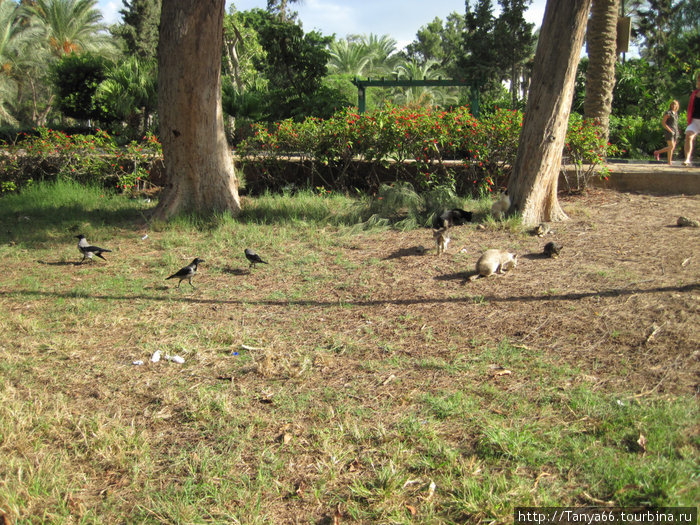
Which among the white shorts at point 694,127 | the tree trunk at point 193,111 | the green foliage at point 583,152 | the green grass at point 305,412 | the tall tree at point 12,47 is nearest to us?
the green grass at point 305,412

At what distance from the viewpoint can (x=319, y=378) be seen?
394 cm

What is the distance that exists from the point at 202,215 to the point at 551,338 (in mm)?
5809

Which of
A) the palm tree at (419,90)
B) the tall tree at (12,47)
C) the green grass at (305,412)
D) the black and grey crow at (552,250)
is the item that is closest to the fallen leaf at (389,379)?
the green grass at (305,412)

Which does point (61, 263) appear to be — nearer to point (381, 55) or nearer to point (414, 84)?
point (414, 84)

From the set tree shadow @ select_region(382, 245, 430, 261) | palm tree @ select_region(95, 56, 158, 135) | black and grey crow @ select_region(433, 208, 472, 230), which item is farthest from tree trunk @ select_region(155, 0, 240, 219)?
palm tree @ select_region(95, 56, 158, 135)

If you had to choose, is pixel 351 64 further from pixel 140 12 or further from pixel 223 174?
pixel 223 174

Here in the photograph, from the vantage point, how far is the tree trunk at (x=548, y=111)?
679 centimetres

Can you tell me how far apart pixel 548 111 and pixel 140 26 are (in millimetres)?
30591

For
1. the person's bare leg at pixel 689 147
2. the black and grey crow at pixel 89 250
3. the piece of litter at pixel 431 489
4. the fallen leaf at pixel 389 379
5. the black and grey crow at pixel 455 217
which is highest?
the person's bare leg at pixel 689 147

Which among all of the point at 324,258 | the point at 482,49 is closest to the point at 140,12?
the point at 482,49

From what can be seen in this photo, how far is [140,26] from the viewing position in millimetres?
30859

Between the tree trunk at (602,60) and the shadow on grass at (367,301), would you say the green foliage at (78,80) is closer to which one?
the shadow on grass at (367,301)

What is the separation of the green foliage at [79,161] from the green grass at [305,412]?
4984 mm

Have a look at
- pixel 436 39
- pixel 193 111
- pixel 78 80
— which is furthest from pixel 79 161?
pixel 436 39
